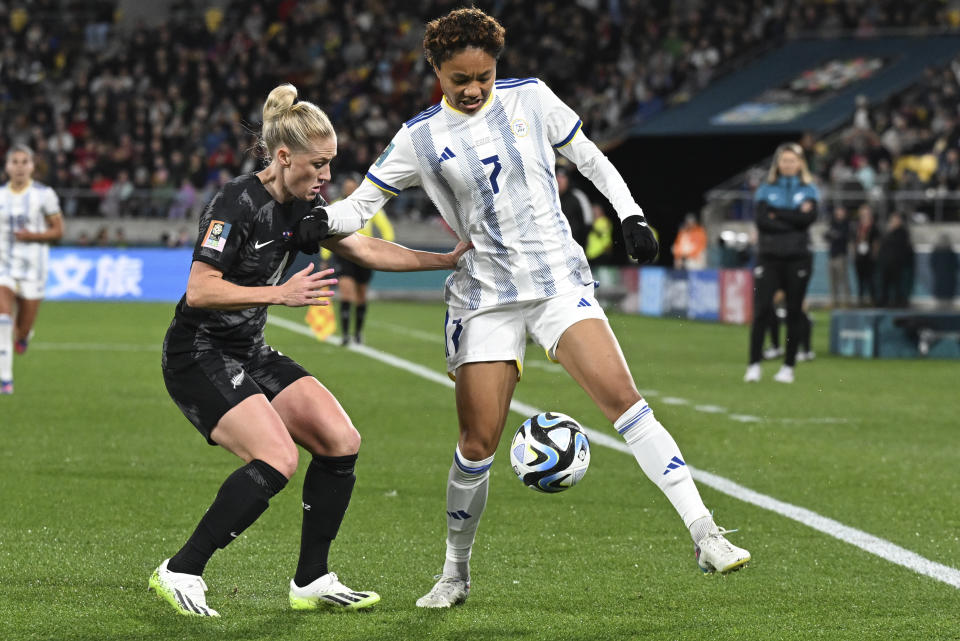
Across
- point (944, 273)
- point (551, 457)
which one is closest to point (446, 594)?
point (551, 457)

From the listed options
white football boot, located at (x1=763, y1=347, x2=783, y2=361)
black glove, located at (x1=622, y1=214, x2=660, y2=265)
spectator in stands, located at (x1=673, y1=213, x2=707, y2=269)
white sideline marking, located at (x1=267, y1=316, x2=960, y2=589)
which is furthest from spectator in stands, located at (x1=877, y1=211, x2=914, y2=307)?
black glove, located at (x1=622, y1=214, x2=660, y2=265)

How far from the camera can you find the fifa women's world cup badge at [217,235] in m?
4.62

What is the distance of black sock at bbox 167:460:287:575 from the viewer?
4676mm

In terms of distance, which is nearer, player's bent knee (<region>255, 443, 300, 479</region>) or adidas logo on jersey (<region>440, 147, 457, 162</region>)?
player's bent knee (<region>255, 443, 300, 479</region>)

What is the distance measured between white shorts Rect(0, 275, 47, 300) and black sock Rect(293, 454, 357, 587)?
7.66 meters

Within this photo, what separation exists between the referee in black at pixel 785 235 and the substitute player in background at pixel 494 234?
819 centimetres

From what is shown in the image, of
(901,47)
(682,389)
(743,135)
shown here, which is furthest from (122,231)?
(682,389)

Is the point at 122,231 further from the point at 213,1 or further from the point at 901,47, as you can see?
the point at 901,47

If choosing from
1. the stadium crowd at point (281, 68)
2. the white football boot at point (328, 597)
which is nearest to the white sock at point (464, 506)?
the white football boot at point (328, 597)

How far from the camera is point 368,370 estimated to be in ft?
46.9

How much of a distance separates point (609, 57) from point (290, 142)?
3150 centimetres

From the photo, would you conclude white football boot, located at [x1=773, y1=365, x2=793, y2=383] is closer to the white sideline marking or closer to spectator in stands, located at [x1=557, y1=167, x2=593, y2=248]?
spectator in stands, located at [x1=557, y1=167, x2=593, y2=248]

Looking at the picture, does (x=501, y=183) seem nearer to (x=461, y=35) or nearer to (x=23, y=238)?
(x=461, y=35)

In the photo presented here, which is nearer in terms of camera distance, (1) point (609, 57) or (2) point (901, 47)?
(2) point (901, 47)
